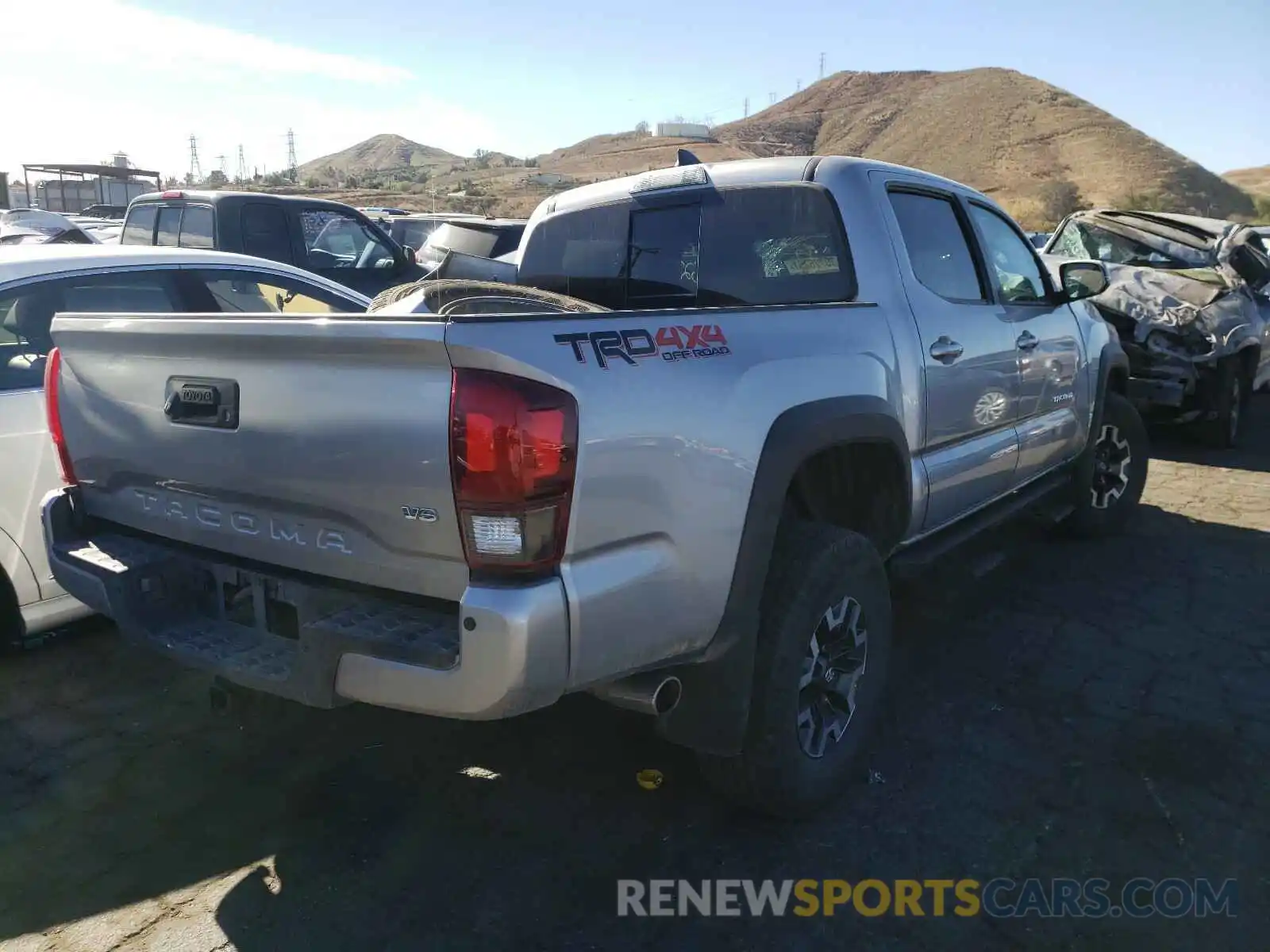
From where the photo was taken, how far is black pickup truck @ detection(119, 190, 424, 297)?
8594 mm

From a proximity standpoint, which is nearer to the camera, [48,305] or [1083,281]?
[48,305]

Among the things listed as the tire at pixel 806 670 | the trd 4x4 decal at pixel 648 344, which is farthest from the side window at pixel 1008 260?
the trd 4x4 decal at pixel 648 344

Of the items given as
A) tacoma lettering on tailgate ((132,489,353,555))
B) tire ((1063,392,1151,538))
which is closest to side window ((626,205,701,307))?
tacoma lettering on tailgate ((132,489,353,555))

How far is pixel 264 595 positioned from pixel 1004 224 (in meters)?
3.92

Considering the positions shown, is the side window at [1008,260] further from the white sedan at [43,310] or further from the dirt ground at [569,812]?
the white sedan at [43,310]

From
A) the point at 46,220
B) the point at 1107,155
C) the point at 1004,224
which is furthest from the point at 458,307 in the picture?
the point at 1107,155

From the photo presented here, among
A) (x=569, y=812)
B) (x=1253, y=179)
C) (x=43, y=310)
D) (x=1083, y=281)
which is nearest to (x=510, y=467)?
(x=569, y=812)

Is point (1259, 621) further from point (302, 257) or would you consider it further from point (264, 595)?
point (302, 257)

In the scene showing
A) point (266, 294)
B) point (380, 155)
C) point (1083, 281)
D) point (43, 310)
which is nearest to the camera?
point (43, 310)

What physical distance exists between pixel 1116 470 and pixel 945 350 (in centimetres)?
296

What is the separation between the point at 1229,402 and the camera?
328 inches

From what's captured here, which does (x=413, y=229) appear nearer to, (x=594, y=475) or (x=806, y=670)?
(x=806, y=670)

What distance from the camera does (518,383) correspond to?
Result: 2072 mm

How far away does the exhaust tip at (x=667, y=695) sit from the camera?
2455 mm
